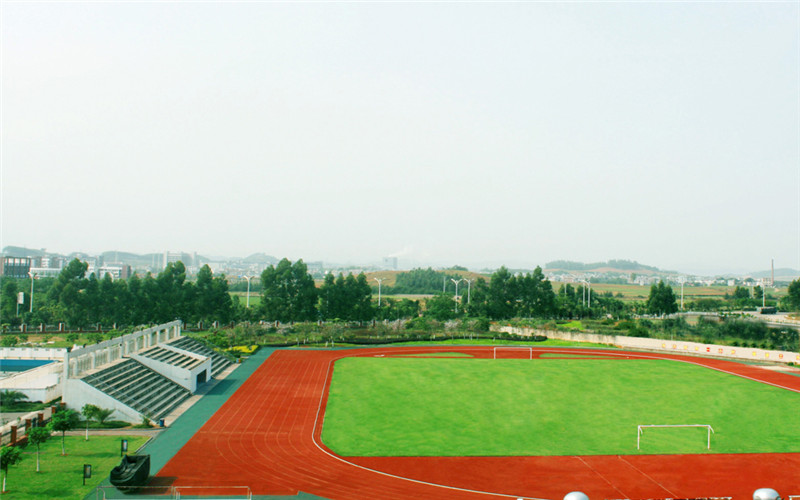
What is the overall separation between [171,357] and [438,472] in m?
23.9

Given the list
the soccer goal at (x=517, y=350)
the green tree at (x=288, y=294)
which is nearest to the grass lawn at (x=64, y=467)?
the soccer goal at (x=517, y=350)

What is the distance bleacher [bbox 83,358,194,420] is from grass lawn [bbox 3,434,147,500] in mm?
3395

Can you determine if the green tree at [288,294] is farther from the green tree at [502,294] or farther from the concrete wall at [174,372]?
the concrete wall at [174,372]

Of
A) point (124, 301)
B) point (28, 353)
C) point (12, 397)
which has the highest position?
point (124, 301)

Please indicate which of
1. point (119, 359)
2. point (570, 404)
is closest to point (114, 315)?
point (119, 359)

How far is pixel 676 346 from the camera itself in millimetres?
55938

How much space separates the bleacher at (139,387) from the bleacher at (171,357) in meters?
2.45

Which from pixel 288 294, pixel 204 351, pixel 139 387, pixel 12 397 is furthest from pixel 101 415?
pixel 288 294

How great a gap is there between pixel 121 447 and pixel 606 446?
20.1 m

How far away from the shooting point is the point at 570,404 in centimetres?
3039

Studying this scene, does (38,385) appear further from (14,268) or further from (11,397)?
(14,268)

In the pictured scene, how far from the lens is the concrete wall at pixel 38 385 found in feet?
90.4

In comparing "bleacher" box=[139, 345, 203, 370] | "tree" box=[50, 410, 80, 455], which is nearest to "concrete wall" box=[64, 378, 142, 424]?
"tree" box=[50, 410, 80, 455]

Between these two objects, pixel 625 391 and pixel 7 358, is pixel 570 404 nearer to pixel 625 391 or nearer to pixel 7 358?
pixel 625 391
